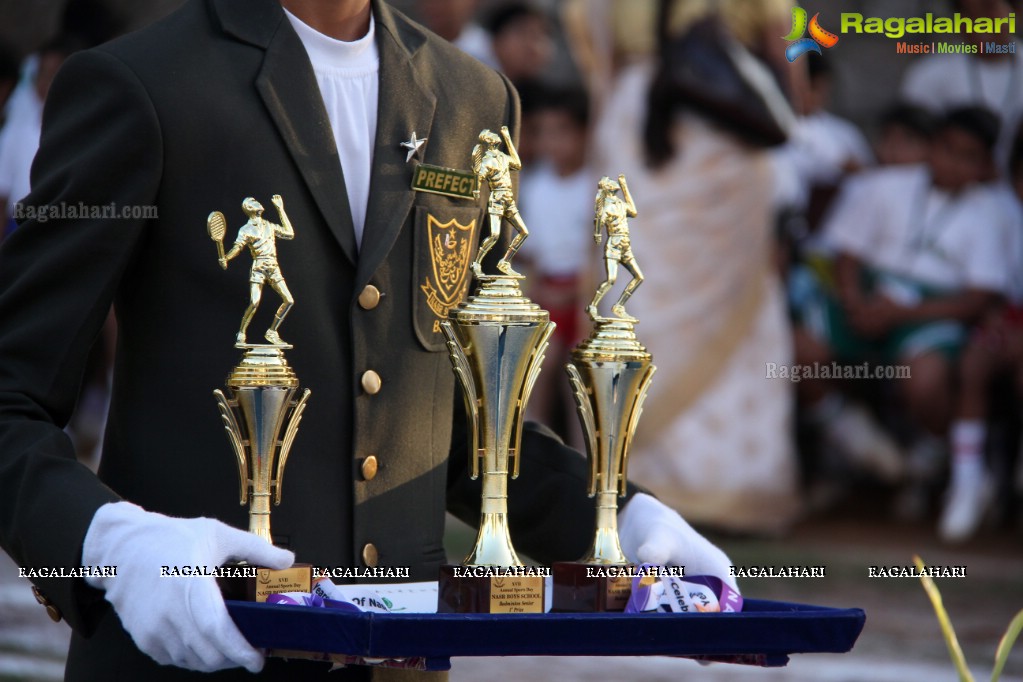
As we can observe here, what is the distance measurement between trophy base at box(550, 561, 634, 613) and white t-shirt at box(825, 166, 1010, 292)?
5.02 metres

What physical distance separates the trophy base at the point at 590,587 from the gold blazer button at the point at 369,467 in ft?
0.86

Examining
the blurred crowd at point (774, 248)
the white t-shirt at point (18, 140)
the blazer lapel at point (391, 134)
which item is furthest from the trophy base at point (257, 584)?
the blurred crowd at point (774, 248)

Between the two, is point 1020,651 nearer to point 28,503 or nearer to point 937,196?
point 937,196

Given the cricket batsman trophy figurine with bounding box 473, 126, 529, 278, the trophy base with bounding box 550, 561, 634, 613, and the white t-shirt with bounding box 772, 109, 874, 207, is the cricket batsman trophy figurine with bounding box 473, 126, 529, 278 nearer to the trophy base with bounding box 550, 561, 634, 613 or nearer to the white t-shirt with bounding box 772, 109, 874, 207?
the trophy base with bounding box 550, 561, 634, 613

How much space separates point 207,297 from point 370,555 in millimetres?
334

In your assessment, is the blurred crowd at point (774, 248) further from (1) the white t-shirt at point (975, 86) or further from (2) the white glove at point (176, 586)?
(2) the white glove at point (176, 586)

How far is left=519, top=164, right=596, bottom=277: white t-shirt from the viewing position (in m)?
6.57

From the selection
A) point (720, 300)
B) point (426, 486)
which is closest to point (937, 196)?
point (720, 300)

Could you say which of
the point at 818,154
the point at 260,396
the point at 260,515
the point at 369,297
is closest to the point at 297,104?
the point at 369,297

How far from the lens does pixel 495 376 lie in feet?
4.87

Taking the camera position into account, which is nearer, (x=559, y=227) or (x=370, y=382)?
(x=370, y=382)

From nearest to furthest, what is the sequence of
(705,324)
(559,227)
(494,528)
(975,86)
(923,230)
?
(494,528) < (705,324) < (975,86) < (923,230) < (559,227)

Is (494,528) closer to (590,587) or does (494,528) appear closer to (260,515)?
(590,587)

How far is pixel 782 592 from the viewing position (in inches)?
208
